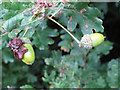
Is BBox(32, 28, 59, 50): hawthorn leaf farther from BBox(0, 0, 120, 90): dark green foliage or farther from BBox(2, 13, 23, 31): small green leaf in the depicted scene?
BBox(2, 13, 23, 31): small green leaf

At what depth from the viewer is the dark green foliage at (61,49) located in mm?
1409

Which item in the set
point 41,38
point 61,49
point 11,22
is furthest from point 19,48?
point 61,49

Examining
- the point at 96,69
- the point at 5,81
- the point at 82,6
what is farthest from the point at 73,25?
the point at 5,81

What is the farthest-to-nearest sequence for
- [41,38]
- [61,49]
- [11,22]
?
[61,49]
[41,38]
[11,22]

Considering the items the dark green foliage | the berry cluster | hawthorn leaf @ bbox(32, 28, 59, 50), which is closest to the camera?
the berry cluster

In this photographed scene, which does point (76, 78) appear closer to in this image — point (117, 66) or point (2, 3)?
point (117, 66)

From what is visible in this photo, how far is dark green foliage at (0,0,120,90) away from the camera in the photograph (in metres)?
1.41

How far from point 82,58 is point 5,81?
1153 millimetres

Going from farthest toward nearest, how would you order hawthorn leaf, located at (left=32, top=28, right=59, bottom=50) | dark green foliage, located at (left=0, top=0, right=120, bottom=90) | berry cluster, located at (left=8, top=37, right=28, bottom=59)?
hawthorn leaf, located at (left=32, top=28, right=59, bottom=50), dark green foliage, located at (left=0, top=0, right=120, bottom=90), berry cluster, located at (left=8, top=37, right=28, bottom=59)

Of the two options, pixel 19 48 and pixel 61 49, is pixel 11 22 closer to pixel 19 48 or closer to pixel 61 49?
pixel 19 48

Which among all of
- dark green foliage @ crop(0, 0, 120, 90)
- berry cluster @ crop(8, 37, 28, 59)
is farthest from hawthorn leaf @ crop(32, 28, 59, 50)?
berry cluster @ crop(8, 37, 28, 59)

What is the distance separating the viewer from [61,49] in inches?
79.4

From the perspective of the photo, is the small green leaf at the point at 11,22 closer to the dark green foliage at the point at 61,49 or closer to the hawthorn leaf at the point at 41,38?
the dark green foliage at the point at 61,49

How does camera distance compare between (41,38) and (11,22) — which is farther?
(41,38)
